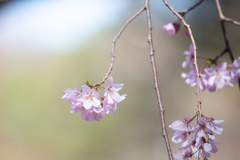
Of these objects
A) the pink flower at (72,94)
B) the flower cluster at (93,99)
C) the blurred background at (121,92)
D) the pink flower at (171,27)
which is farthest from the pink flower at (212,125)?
the blurred background at (121,92)

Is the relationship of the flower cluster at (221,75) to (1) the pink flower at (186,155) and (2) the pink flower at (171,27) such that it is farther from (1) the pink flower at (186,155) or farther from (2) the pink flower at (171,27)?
(1) the pink flower at (186,155)

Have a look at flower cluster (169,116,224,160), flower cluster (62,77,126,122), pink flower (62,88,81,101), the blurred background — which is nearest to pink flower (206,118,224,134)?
flower cluster (169,116,224,160)

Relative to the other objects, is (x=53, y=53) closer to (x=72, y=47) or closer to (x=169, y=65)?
(x=72, y=47)

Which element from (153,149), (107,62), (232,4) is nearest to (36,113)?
(107,62)

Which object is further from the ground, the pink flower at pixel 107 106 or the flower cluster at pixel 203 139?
the pink flower at pixel 107 106

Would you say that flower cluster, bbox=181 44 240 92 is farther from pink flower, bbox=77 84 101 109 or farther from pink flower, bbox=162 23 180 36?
pink flower, bbox=77 84 101 109

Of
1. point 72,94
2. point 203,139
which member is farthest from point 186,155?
point 72,94

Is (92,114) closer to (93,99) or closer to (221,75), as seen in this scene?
(93,99)
